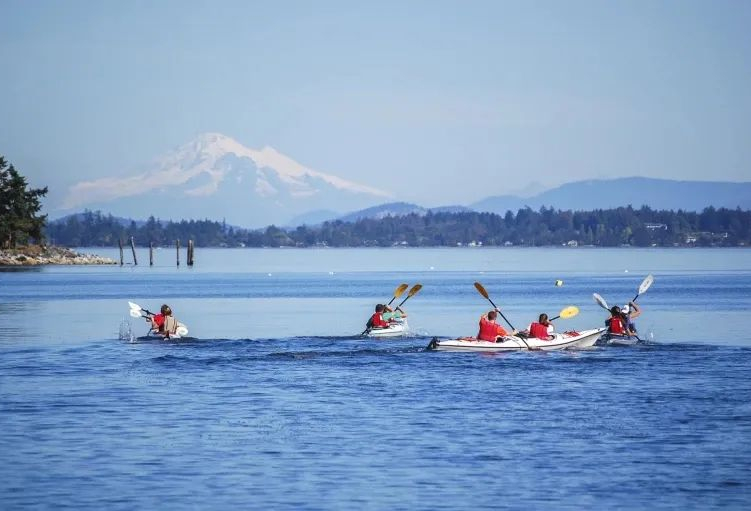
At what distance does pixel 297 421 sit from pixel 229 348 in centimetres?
1984

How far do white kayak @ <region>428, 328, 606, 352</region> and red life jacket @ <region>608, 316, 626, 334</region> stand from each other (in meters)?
2.04

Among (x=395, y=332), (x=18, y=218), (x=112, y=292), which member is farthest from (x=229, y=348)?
(x=18, y=218)

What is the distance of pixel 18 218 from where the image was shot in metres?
155

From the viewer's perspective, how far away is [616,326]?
49.5 meters

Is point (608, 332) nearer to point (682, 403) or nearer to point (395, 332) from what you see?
point (395, 332)

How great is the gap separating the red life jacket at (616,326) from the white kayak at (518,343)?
6.68 feet

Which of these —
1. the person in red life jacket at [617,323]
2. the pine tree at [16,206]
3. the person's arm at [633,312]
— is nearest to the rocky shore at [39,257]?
the pine tree at [16,206]

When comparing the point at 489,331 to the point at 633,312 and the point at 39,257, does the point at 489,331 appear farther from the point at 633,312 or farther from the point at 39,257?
the point at 39,257

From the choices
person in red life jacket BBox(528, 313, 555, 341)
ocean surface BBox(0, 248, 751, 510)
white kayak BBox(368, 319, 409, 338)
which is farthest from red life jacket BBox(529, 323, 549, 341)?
white kayak BBox(368, 319, 409, 338)

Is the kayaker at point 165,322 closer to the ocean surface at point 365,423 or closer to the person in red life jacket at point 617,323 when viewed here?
the ocean surface at point 365,423

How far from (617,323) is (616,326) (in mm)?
159

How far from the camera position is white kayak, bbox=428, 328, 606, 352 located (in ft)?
149

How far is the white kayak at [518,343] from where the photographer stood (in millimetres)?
45500

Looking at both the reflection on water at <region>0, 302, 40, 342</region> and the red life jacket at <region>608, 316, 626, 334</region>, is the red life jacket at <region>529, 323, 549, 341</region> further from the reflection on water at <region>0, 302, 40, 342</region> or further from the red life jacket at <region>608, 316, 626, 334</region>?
the reflection on water at <region>0, 302, 40, 342</region>
